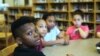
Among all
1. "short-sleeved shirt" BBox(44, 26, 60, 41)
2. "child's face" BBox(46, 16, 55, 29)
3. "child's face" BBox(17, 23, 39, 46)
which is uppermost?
"child's face" BBox(17, 23, 39, 46)

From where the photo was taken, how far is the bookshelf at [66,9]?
517cm

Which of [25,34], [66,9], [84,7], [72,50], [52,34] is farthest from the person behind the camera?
[66,9]

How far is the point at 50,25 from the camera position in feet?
10.5

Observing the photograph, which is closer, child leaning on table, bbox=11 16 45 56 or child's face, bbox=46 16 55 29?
child leaning on table, bbox=11 16 45 56

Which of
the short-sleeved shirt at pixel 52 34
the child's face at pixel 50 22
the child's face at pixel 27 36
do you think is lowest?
the short-sleeved shirt at pixel 52 34

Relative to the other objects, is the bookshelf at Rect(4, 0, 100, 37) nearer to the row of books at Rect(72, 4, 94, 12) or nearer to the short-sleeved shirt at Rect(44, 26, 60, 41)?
the row of books at Rect(72, 4, 94, 12)

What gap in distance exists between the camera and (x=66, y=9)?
18.4 ft

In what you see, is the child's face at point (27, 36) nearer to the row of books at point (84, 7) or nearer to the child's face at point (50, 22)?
the child's face at point (50, 22)

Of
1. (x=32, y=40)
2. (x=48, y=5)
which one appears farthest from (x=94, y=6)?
(x=32, y=40)

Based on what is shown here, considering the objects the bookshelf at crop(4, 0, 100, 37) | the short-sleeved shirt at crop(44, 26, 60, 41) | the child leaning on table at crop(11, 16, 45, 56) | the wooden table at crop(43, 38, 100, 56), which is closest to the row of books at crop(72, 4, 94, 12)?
the bookshelf at crop(4, 0, 100, 37)

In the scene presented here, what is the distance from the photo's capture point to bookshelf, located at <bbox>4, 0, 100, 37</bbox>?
517 centimetres

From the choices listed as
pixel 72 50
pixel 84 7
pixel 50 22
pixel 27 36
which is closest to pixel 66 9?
pixel 84 7

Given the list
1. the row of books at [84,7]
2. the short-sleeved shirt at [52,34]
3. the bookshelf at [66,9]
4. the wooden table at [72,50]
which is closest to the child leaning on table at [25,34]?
the wooden table at [72,50]

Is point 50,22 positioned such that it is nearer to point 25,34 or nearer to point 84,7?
point 25,34
